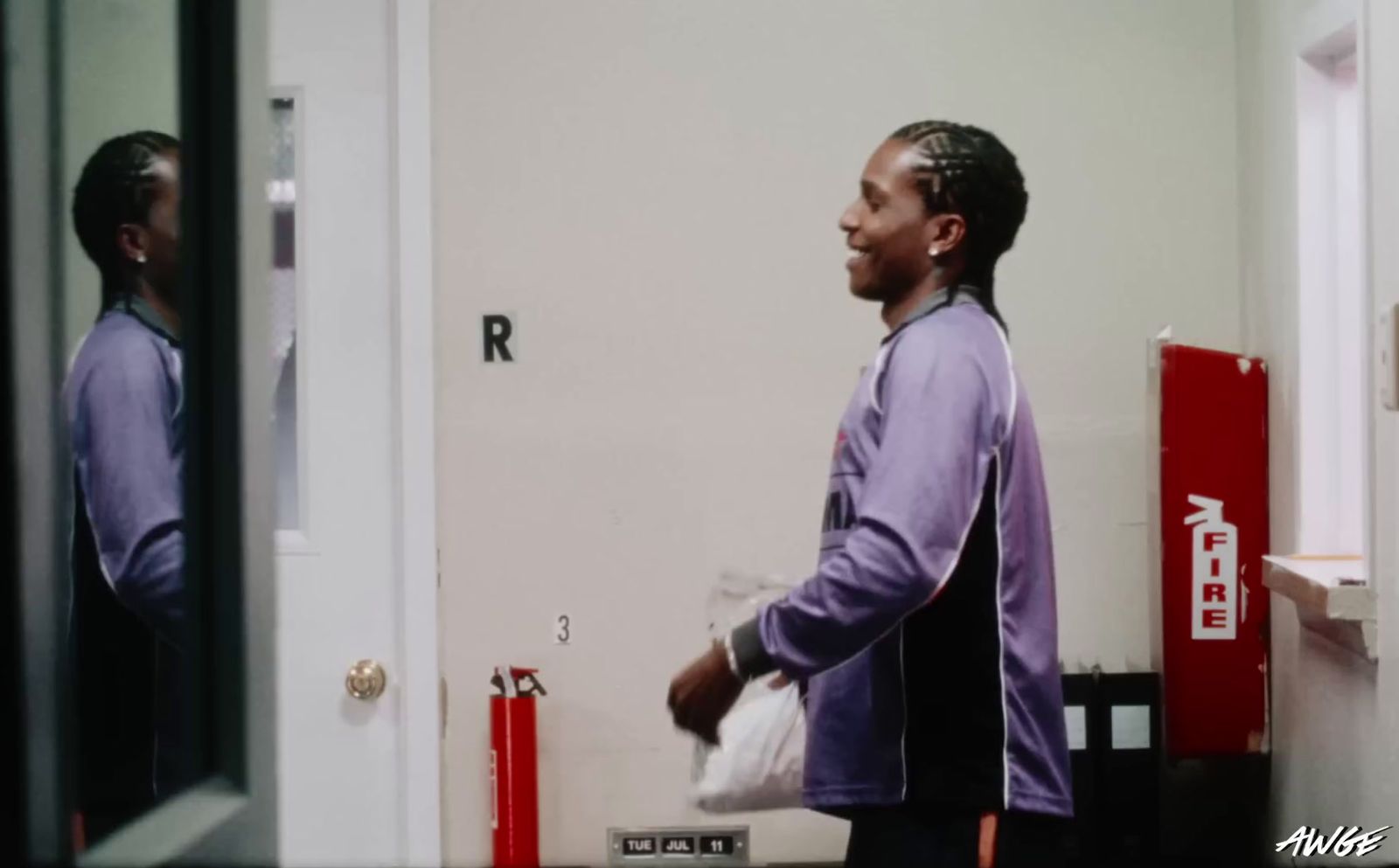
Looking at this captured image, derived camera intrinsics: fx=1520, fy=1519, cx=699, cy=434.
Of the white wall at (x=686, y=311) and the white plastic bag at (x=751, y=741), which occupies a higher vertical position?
the white wall at (x=686, y=311)

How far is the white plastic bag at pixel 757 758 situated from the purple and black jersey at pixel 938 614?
0.04m

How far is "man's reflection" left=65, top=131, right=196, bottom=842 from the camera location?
3.12 feet

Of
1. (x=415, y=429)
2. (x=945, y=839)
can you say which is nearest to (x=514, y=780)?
(x=415, y=429)

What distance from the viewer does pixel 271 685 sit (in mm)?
885

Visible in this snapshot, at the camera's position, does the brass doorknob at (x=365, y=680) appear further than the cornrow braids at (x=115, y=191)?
Yes

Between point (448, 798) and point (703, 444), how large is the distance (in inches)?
27.0

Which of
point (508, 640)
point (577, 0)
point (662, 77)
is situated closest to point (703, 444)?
point (508, 640)

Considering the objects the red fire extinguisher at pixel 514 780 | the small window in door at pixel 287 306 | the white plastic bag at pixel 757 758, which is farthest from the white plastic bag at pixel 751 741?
the small window in door at pixel 287 306

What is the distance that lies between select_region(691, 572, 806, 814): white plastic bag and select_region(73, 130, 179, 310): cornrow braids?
1175mm

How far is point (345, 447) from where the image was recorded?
233 cm

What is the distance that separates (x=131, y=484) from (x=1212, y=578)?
1643 mm

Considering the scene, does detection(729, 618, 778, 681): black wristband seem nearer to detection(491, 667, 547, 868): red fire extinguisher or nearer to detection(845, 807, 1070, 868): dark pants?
detection(845, 807, 1070, 868): dark pants

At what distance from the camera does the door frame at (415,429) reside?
2.33 metres

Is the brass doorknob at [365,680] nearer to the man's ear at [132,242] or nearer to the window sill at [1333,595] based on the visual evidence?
the man's ear at [132,242]
